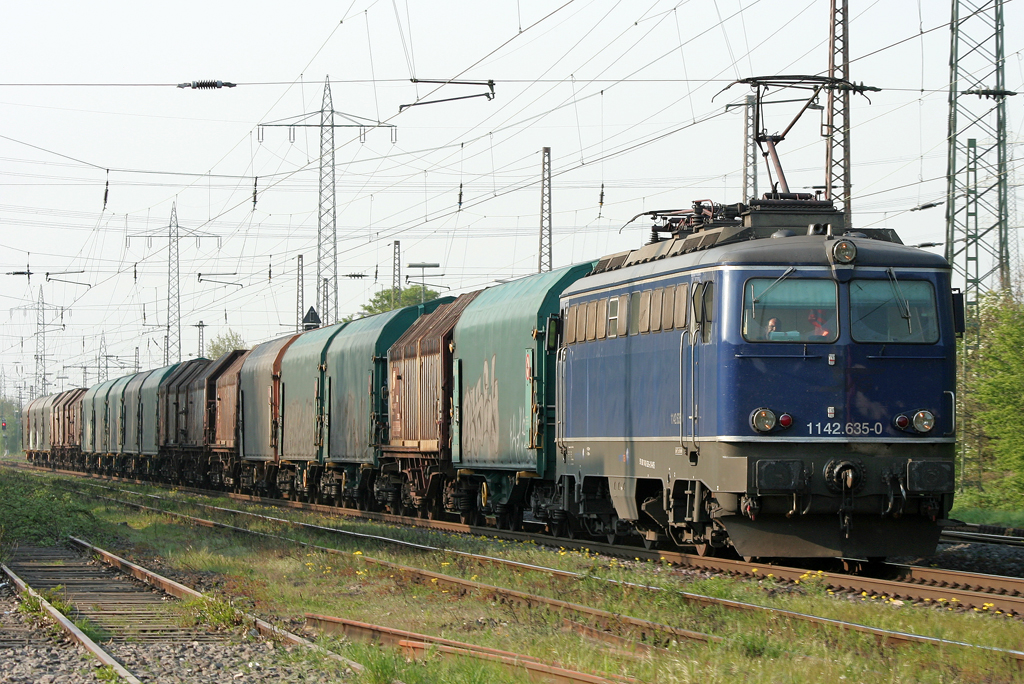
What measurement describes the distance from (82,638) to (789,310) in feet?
26.0

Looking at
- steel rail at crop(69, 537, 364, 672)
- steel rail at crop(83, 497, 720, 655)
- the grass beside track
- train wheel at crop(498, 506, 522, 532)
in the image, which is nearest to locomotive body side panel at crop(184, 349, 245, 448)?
steel rail at crop(69, 537, 364, 672)

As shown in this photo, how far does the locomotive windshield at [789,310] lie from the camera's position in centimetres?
1341

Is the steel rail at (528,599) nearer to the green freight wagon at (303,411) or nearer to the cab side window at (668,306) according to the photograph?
the cab side window at (668,306)

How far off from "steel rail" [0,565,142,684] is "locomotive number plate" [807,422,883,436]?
7.46 meters

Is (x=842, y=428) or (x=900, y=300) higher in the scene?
(x=900, y=300)

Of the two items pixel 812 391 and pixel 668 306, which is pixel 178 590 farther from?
pixel 812 391

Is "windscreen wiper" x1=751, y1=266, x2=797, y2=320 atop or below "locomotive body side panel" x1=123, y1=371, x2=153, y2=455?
atop

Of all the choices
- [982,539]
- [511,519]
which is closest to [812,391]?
[982,539]

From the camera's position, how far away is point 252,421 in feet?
118

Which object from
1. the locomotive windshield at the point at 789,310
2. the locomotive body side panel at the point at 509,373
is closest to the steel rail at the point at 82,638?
the locomotive windshield at the point at 789,310

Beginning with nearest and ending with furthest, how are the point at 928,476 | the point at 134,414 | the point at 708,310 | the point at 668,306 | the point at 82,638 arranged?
the point at 82,638
the point at 928,476
the point at 708,310
the point at 668,306
the point at 134,414

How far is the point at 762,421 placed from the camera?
518 inches

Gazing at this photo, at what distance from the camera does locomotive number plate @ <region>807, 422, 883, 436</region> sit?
1320cm

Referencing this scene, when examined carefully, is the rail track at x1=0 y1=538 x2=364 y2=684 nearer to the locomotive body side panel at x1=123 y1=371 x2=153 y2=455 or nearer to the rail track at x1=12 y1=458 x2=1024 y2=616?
the rail track at x1=12 y1=458 x2=1024 y2=616
